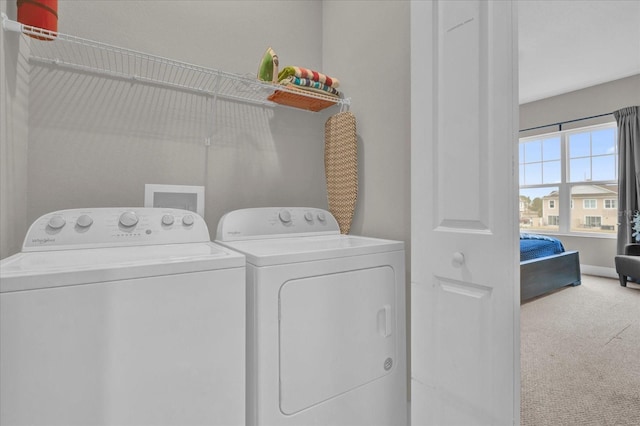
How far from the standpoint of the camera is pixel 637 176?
433 centimetres

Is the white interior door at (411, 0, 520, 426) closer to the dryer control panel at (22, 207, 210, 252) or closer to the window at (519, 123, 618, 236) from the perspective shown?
the dryer control panel at (22, 207, 210, 252)

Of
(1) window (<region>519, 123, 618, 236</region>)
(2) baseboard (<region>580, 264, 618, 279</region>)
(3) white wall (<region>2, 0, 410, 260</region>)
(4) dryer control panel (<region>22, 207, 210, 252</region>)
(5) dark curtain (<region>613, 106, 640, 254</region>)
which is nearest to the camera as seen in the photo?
(4) dryer control panel (<region>22, 207, 210, 252</region>)

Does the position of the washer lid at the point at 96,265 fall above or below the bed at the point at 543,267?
above

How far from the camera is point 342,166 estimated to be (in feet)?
5.91

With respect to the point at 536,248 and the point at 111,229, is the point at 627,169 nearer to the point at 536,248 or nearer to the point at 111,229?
the point at 536,248

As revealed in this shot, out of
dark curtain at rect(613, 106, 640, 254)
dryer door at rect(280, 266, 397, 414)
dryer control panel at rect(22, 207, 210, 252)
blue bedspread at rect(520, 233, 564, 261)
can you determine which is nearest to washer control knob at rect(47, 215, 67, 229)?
dryer control panel at rect(22, 207, 210, 252)

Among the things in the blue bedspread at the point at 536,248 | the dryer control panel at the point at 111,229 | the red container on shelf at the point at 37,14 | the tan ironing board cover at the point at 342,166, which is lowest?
the blue bedspread at the point at 536,248

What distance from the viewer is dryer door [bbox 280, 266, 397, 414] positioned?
1046 mm

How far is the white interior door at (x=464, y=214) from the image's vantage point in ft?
3.27

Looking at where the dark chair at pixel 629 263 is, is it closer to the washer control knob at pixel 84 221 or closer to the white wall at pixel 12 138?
the washer control knob at pixel 84 221

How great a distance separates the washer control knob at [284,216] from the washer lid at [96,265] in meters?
0.56

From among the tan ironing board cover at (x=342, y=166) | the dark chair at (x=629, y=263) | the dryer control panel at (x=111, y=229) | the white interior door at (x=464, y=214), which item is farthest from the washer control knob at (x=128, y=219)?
the dark chair at (x=629, y=263)

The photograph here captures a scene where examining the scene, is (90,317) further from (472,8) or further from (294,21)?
(294,21)

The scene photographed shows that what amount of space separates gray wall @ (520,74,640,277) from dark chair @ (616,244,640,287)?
2.12ft
